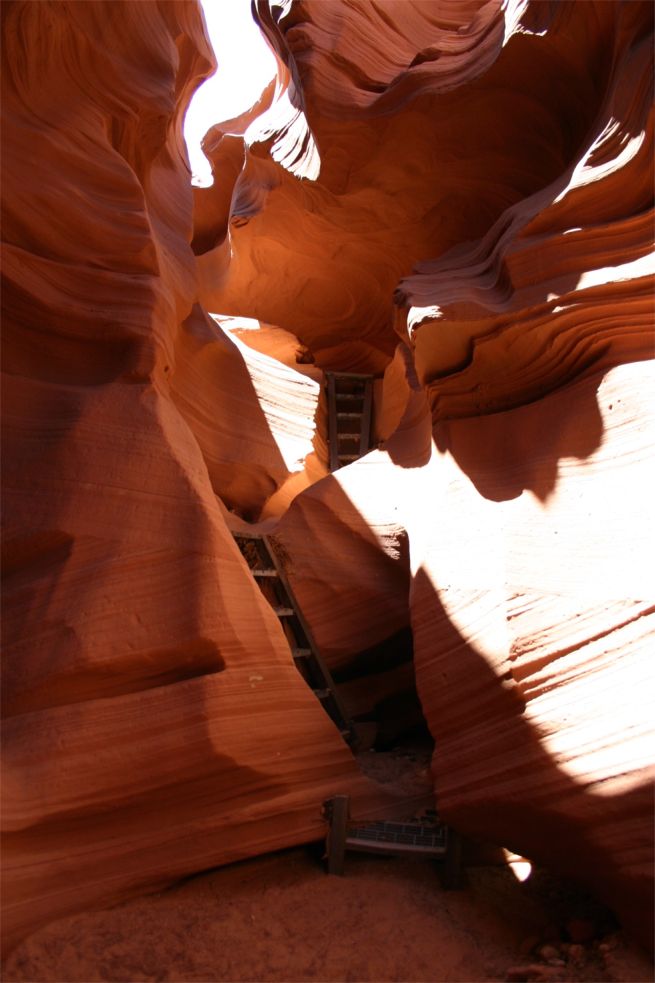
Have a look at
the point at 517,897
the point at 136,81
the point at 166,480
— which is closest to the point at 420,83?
the point at 136,81

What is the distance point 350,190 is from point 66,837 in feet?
21.4

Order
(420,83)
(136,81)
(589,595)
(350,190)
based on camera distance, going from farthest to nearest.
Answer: (350,190) → (420,83) → (136,81) → (589,595)

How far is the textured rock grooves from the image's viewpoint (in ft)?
12.6

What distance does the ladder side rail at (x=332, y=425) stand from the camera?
28.7ft

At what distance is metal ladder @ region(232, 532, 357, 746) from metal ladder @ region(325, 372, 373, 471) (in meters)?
2.86

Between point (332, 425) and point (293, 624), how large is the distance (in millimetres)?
3683

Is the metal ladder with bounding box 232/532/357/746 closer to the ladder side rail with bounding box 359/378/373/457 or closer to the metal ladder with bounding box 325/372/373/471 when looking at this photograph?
the metal ladder with bounding box 325/372/373/471

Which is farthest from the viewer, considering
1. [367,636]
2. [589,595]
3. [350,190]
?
[350,190]

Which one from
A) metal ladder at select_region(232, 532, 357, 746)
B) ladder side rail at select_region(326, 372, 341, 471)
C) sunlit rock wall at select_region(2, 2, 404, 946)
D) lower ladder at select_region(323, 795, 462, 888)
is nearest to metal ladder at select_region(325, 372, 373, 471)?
ladder side rail at select_region(326, 372, 341, 471)

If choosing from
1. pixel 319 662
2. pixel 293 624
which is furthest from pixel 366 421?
pixel 319 662

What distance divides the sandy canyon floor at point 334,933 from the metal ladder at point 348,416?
196 inches

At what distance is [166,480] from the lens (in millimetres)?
4484

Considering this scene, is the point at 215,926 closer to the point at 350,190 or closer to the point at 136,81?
the point at 136,81

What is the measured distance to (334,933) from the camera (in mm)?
3924
